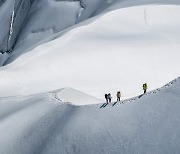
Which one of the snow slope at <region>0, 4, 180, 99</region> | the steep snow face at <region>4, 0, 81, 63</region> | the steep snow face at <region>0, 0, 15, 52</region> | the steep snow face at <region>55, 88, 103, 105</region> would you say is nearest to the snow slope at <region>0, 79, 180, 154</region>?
the steep snow face at <region>55, 88, 103, 105</region>

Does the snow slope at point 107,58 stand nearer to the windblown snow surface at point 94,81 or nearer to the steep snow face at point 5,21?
the windblown snow surface at point 94,81

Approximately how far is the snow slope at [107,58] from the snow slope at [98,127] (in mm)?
7879

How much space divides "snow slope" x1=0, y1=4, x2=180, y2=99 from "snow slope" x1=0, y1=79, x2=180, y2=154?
7.88 meters

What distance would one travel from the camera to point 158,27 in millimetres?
42562

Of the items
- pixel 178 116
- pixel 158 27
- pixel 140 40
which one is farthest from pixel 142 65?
pixel 178 116

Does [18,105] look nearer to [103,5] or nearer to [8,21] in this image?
[103,5]

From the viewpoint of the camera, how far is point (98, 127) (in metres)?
16.8

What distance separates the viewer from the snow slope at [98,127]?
15.4 meters

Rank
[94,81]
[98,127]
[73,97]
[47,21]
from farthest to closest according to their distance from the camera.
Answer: [47,21], [94,81], [73,97], [98,127]

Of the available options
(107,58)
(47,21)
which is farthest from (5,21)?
(107,58)

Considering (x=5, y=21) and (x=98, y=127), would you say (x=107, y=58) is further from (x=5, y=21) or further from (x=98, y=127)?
(x=5, y=21)

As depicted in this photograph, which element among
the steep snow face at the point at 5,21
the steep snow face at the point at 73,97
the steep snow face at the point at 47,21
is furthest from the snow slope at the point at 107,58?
the steep snow face at the point at 5,21

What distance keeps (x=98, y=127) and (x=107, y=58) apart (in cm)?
1752

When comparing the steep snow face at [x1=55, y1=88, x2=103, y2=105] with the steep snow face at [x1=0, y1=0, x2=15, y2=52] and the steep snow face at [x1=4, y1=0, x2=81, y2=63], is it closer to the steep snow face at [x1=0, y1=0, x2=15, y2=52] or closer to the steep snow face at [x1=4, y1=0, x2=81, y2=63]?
the steep snow face at [x1=4, y1=0, x2=81, y2=63]
